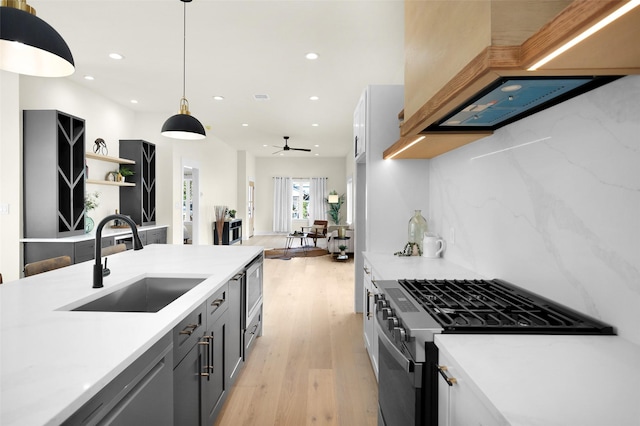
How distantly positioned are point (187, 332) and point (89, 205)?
452cm

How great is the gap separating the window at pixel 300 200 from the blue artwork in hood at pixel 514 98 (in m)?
11.6

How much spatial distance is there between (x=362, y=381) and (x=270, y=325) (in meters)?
1.40

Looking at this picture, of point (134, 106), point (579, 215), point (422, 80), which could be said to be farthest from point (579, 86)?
point (134, 106)

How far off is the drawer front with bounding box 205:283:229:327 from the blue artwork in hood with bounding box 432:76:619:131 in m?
1.43

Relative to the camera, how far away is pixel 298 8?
3.00 m

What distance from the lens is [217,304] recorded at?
1.83 metres

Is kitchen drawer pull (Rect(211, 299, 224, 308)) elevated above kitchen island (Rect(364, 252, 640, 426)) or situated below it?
below

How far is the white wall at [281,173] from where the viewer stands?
1306 centimetres

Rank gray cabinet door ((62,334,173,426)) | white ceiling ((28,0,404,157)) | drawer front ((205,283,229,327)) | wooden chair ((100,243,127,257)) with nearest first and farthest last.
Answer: gray cabinet door ((62,334,173,426)), drawer front ((205,283,229,327)), wooden chair ((100,243,127,257)), white ceiling ((28,0,404,157))

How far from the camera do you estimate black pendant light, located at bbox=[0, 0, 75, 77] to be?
1242mm

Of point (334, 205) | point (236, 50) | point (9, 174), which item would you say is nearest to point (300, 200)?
point (334, 205)

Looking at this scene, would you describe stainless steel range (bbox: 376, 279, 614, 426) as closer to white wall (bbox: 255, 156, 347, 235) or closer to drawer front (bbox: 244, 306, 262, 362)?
drawer front (bbox: 244, 306, 262, 362)

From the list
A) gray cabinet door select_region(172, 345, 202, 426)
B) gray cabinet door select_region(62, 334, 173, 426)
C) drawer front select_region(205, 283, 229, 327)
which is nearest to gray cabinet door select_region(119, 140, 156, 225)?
drawer front select_region(205, 283, 229, 327)

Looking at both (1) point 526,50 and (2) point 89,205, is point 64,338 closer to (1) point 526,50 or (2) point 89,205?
(1) point 526,50
